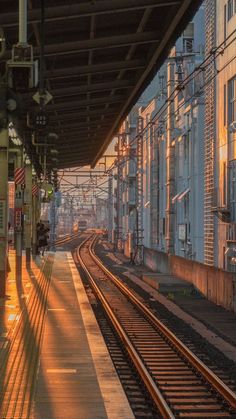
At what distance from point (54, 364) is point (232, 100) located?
15932 millimetres

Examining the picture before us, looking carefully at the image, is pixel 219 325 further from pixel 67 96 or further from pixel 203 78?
pixel 203 78

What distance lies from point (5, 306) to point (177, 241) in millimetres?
21355

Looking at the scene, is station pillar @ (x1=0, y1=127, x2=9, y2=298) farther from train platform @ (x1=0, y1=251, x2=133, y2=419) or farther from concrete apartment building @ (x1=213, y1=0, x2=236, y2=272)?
concrete apartment building @ (x1=213, y1=0, x2=236, y2=272)

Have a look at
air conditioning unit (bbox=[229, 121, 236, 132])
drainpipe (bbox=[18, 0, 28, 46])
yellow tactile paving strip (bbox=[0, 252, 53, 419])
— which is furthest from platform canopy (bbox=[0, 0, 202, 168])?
yellow tactile paving strip (bbox=[0, 252, 53, 419])

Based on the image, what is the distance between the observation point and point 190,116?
31.7m

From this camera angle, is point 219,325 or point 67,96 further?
point 67,96

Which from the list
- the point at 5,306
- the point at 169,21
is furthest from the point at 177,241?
the point at 169,21

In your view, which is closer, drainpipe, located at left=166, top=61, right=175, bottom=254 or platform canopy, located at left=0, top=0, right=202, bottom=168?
platform canopy, located at left=0, top=0, right=202, bottom=168

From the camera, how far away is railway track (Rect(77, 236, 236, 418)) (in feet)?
27.1

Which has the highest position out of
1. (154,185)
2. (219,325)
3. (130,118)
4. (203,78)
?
(130,118)

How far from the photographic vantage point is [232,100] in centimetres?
2306

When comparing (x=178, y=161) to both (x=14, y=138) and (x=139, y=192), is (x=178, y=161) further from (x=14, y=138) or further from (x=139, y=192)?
(x=14, y=138)

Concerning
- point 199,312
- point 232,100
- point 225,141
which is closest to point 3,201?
point 199,312

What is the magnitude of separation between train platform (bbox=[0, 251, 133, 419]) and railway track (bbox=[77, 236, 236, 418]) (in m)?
0.69
